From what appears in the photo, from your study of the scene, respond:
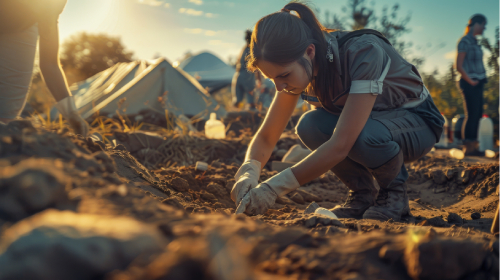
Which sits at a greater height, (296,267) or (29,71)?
(29,71)

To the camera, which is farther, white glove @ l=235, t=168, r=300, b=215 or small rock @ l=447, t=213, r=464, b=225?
small rock @ l=447, t=213, r=464, b=225

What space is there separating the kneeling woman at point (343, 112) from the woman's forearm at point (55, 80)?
117cm

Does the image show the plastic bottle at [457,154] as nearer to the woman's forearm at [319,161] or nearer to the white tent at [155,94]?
the white tent at [155,94]

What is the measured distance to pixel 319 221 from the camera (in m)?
1.19

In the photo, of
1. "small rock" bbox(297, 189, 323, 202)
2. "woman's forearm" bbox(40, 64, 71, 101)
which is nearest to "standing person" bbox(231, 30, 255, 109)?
Answer: "small rock" bbox(297, 189, 323, 202)

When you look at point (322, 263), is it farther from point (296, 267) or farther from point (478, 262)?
point (478, 262)

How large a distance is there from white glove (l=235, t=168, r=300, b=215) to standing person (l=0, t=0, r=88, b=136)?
137 centimetres

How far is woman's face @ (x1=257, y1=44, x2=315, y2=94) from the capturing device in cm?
161

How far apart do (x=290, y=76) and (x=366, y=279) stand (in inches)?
44.5

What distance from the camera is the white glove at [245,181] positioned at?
1.67 metres

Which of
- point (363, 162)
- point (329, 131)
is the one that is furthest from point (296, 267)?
point (329, 131)

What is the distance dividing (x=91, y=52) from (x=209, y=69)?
1035 centimetres

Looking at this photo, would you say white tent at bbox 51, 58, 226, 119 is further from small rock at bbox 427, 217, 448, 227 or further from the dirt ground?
the dirt ground

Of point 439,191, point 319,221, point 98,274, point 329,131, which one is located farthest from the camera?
point 439,191
